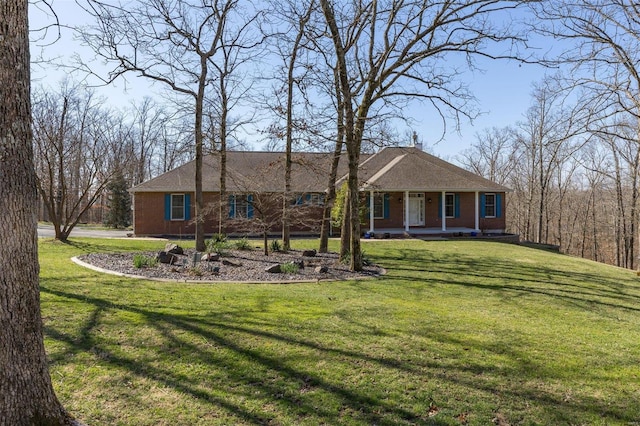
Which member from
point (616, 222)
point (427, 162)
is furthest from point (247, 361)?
point (616, 222)

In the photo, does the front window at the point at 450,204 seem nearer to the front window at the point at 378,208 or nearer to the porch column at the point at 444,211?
the porch column at the point at 444,211

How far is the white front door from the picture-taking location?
22.7m

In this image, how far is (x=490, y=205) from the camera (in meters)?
23.3

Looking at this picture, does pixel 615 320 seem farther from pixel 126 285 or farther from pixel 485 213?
pixel 485 213

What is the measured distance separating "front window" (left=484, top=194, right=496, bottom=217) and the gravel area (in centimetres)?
1383

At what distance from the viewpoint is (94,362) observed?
414cm

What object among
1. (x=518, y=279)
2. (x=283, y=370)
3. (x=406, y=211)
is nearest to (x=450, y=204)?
(x=406, y=211)

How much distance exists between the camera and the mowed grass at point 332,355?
136 inches

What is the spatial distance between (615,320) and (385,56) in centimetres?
793

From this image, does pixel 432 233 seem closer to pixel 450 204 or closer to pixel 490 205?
pixel 450 204

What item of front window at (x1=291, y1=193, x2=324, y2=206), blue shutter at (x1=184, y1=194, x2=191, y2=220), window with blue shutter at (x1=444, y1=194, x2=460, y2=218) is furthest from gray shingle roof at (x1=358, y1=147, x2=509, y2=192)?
blue shutter at (x1=184, y1=194, x2=191, y2=220)

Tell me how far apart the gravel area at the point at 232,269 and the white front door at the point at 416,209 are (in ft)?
36.1

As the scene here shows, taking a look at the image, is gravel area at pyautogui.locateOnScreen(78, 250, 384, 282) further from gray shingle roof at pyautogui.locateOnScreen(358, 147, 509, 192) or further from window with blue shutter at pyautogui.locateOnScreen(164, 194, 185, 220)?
gray shingle roof at pyautogui.locateOnScreen(358, 147, 509, 192)

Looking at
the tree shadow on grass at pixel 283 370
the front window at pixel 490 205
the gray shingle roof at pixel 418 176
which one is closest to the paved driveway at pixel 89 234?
the gray shingle roof at pixel 418 176
